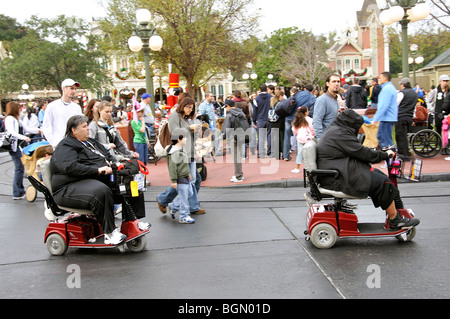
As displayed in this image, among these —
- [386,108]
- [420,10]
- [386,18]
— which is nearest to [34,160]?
[386,108]

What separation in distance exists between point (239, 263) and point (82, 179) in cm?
202

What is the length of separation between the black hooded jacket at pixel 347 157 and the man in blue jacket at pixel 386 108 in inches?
190

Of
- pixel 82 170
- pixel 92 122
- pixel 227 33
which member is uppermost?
pixel 227 33

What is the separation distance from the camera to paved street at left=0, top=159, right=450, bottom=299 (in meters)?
4.21

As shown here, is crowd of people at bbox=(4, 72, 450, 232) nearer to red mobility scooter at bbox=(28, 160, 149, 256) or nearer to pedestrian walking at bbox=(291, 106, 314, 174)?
pedestrian walking at bbox=(291, 106, 314, 174)

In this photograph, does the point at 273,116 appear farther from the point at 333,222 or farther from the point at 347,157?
the point at 333,222

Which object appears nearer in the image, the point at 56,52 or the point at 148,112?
the point at 148,112

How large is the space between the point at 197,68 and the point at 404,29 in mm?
17756

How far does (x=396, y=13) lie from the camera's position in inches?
451

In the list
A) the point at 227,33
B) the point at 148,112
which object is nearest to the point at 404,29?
the point at 148,112

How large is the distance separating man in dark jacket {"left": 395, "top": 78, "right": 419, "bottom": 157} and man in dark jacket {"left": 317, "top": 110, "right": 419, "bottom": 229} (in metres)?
5.76

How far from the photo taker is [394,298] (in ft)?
12.8
